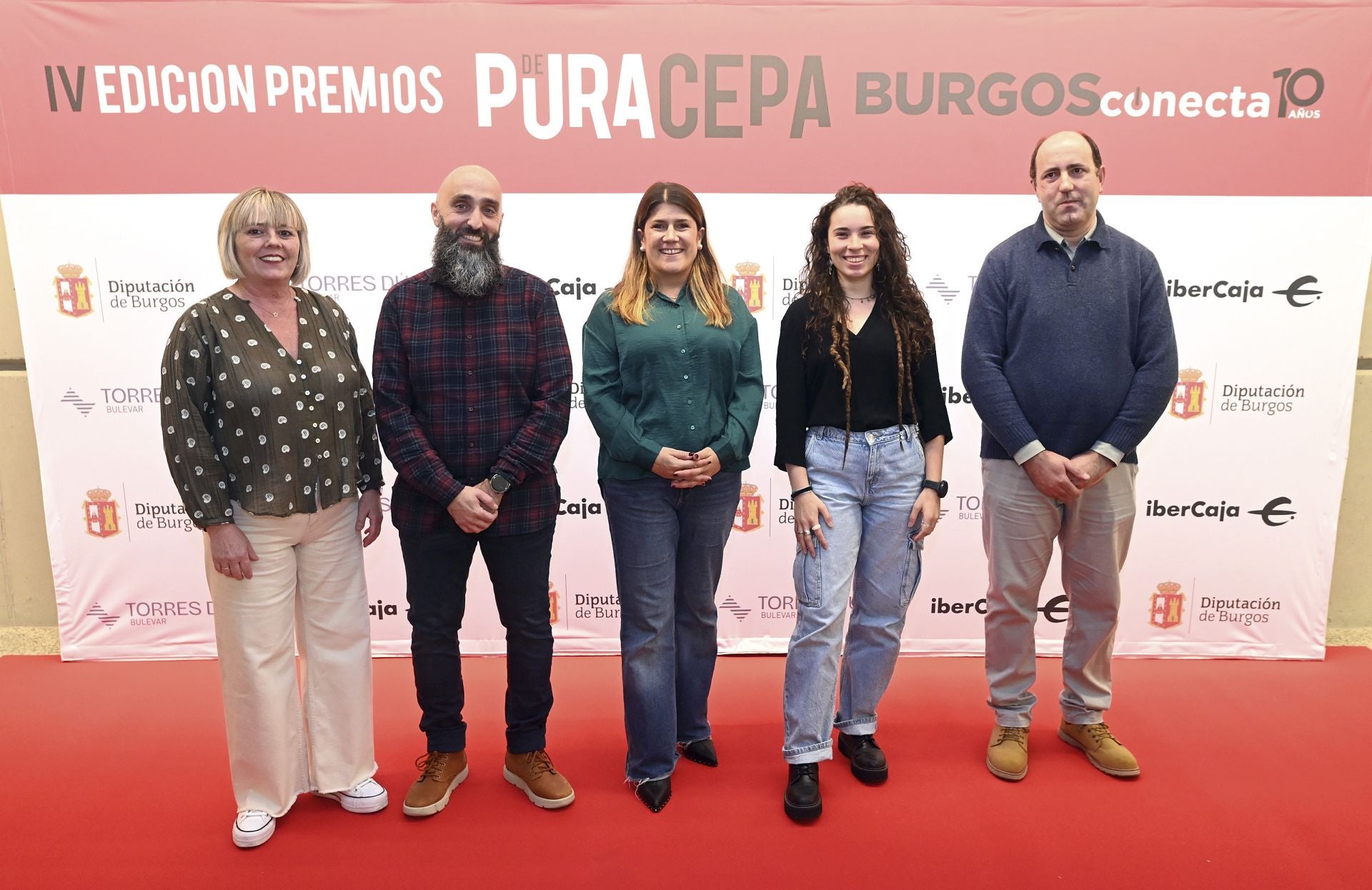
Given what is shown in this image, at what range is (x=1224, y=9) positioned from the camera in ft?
10.5

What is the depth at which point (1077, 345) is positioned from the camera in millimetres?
2357

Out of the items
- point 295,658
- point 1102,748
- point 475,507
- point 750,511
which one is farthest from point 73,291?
point 1102,748

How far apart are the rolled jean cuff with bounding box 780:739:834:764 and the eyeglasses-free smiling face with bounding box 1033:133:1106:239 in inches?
65.8

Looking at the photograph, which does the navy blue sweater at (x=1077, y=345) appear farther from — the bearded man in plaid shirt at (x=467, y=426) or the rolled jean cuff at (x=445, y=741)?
the rolled jean cuff at (x=445, y=741)

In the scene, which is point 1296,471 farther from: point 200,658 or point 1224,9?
point 200,658

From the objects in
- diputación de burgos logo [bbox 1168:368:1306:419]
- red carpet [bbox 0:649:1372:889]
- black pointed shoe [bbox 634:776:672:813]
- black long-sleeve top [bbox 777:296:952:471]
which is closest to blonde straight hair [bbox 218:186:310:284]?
black long-sleeve top [bbox 777:296:952:471]

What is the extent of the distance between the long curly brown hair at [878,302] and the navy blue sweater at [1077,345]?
260 millimetres

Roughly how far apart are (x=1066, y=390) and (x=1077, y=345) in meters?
0.13

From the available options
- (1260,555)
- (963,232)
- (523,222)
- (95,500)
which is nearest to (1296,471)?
(1260,555)

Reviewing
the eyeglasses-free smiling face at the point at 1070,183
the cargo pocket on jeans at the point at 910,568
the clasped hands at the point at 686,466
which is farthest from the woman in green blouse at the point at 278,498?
Result: the eyeglasses-free smiling face at the point at 1070,183

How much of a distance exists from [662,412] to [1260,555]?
2.88 m

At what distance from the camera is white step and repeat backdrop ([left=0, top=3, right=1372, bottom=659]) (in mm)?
3217

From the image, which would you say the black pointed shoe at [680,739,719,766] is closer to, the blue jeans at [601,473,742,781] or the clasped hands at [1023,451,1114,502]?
the blue jeans at [601,473,742,781]

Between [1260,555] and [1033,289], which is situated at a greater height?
[1033,289]
